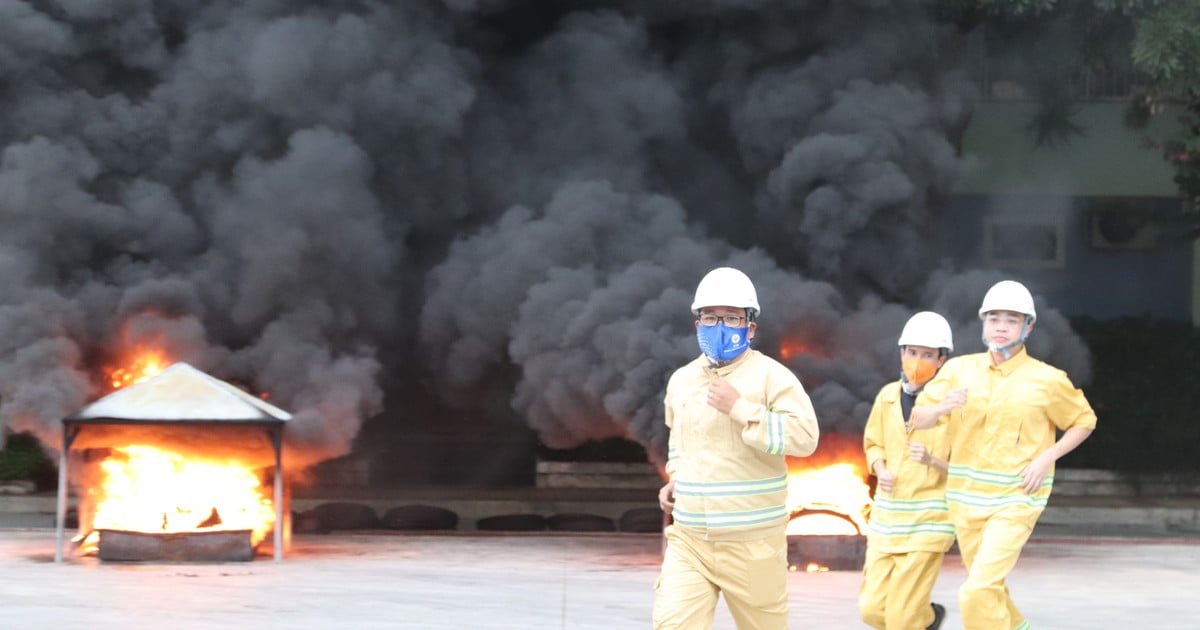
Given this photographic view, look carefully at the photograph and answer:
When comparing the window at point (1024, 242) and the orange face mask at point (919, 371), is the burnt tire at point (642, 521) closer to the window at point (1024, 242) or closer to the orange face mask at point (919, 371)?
the window at point (1024, 242)

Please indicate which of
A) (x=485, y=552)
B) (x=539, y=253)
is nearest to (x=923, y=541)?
(x=485, y=552)

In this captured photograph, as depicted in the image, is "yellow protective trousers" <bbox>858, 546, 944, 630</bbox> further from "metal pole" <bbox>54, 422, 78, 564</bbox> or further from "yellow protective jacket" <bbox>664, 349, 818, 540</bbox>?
"metal pole" <bbox>54, 422, 78, 564</bbox>

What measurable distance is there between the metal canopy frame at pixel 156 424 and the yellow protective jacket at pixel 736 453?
246 inches

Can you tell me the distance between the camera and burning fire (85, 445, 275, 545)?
12.4 m

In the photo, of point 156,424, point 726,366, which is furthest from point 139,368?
point 726,366

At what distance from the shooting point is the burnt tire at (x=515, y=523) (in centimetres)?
1498

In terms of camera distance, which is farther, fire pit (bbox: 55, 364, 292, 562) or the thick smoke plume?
the thick smoke plume

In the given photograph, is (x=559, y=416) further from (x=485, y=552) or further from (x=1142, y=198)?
(x=1142, y=198)

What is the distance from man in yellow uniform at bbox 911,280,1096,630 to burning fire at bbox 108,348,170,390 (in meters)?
7.75

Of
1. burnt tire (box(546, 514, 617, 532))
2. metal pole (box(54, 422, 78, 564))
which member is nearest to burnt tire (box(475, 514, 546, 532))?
burnt tire (box(546, 514, 617, 532))

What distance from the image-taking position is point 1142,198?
17812 millimetres

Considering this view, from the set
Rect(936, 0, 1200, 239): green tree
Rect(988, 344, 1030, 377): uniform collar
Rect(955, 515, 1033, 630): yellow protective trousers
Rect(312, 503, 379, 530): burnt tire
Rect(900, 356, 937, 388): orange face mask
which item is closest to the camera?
Rect(955, 515, 1033, 630): yellow protective trousers

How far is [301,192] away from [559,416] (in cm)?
282

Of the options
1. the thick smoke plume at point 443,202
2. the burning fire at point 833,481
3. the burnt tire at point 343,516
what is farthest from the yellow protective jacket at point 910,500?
the burnt tire at point 343,516
